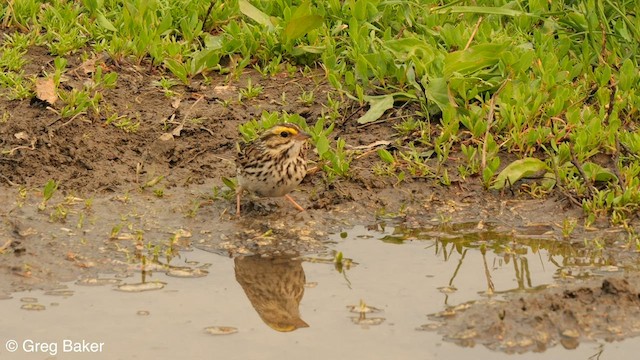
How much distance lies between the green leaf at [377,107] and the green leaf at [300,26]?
1045 millimetres

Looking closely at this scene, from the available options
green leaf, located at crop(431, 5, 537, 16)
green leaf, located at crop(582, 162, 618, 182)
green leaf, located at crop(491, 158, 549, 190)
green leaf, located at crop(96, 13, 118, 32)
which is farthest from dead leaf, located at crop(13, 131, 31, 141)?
green leaf, located at crop(582, 162, 618, 182)

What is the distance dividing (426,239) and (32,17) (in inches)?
186

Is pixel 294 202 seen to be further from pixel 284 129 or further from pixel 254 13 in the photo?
pixel 254 13

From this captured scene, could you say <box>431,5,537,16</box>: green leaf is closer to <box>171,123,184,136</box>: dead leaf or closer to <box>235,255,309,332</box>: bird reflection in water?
<box>171,123,184,136</box>: dead leaf

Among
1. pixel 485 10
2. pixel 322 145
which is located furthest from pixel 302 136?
pixel 485 10

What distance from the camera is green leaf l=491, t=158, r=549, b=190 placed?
9391 millimetres

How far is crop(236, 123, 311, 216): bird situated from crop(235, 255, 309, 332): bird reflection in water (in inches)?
33.8

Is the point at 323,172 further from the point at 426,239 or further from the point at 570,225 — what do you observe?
the point at 570,225

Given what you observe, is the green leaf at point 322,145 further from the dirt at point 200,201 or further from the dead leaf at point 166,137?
the dead leaf at point 166,137

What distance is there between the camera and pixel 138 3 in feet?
37.0

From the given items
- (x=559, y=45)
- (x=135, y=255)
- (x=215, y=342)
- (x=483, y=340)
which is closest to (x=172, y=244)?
(x=135, y=255)

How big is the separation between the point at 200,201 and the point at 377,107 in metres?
1.85

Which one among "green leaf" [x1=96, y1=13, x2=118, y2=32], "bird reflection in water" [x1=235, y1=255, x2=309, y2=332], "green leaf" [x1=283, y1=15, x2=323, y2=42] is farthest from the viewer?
"green leaf" [x1=96, y1=13, x2=118, y2=32]

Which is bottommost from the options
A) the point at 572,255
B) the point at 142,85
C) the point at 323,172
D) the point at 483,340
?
the point at 483,340
